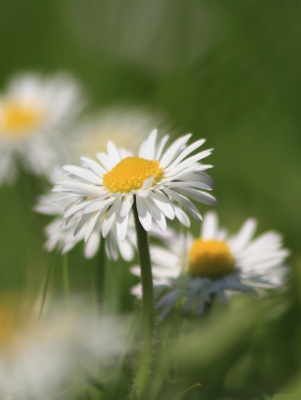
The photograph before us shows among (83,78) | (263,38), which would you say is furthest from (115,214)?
(83,78)

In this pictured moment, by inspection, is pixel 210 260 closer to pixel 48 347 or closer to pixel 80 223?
pixel 80 223

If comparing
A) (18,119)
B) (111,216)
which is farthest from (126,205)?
(18,119)

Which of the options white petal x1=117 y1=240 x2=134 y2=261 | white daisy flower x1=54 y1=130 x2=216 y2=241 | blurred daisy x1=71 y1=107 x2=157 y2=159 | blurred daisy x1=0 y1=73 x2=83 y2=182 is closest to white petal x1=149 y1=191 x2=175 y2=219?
white daisy flower x1=54 y1=130 x2=216 y2=241

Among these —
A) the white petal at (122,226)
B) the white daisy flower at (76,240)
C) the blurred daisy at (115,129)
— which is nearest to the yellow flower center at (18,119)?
the blurred daisy at (115,129)

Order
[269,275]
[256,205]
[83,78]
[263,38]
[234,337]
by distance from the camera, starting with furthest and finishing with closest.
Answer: [83,78]
[263,38]
[256,205]
[269,275]
[234,337]

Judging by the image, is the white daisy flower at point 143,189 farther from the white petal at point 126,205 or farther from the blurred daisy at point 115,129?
the blurred daisy at point 115,129

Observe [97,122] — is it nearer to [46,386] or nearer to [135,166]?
[135,166]
